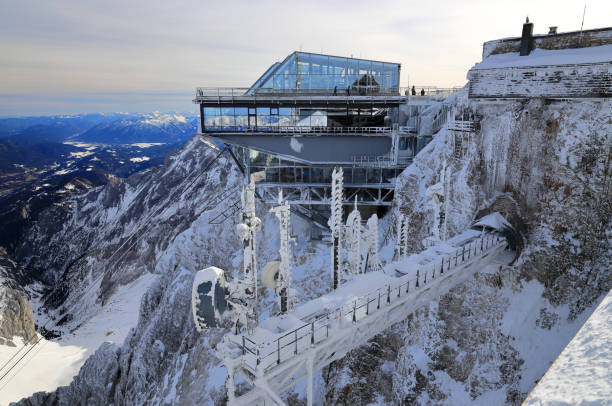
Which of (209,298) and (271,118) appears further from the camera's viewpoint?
(271,118)

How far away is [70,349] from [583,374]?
194 ft

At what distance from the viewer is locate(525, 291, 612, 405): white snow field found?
21.0 feet

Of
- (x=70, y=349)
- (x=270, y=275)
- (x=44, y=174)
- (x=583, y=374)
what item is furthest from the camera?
(x=44, y=174)

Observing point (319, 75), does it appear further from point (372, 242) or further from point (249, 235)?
point (249, 235)

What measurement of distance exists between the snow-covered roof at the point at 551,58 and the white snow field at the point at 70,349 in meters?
51.0

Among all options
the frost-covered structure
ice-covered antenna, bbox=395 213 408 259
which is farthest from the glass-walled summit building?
ice-covered antenna, bbox=395 213 408 259

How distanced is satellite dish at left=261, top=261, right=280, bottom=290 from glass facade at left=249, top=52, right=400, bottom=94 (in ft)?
81.9

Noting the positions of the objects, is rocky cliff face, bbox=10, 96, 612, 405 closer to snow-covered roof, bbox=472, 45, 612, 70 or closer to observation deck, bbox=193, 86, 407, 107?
snow-covered roof, bbox=472, 45, 612, 70

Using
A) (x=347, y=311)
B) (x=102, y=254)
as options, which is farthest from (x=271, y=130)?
(x=102, y=254)

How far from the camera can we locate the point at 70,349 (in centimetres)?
5009

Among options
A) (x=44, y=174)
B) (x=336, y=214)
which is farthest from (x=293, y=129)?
(x=44, y=174)

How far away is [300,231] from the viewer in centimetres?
4091

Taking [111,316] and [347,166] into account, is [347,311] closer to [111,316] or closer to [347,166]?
[347,166]

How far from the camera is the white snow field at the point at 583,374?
21.0 feet
